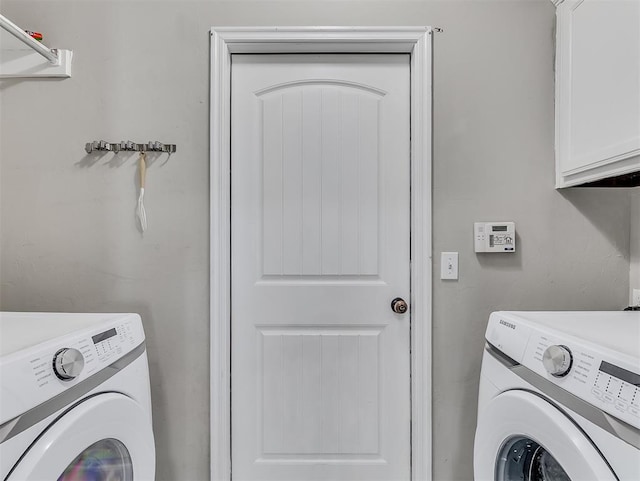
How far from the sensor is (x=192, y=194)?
1.28 metres

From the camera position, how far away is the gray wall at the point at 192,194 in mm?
1273

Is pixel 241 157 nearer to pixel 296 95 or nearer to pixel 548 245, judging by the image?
pixel 296 95

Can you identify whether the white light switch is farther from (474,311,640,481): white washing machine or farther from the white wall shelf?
the white wall shelf

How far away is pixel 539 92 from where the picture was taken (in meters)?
1.28

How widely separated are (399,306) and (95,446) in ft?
3.29

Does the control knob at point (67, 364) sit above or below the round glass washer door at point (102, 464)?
above

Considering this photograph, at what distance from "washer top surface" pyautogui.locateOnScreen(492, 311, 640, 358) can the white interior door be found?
0.48 meters

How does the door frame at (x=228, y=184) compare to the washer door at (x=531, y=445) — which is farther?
the door frame at (x=228, y=184)

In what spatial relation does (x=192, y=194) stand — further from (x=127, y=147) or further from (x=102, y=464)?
(x=102, y=464)

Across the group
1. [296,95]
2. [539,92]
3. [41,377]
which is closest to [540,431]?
[41,377]

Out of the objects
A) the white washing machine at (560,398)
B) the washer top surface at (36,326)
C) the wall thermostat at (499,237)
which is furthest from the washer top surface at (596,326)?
the washer top surface at (36,326)

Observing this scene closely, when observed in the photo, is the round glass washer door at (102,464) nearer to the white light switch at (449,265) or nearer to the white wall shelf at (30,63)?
the white light switch at (449,265)

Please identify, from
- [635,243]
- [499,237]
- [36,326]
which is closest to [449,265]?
[499,237]

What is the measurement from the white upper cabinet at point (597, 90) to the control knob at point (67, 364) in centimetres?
152
